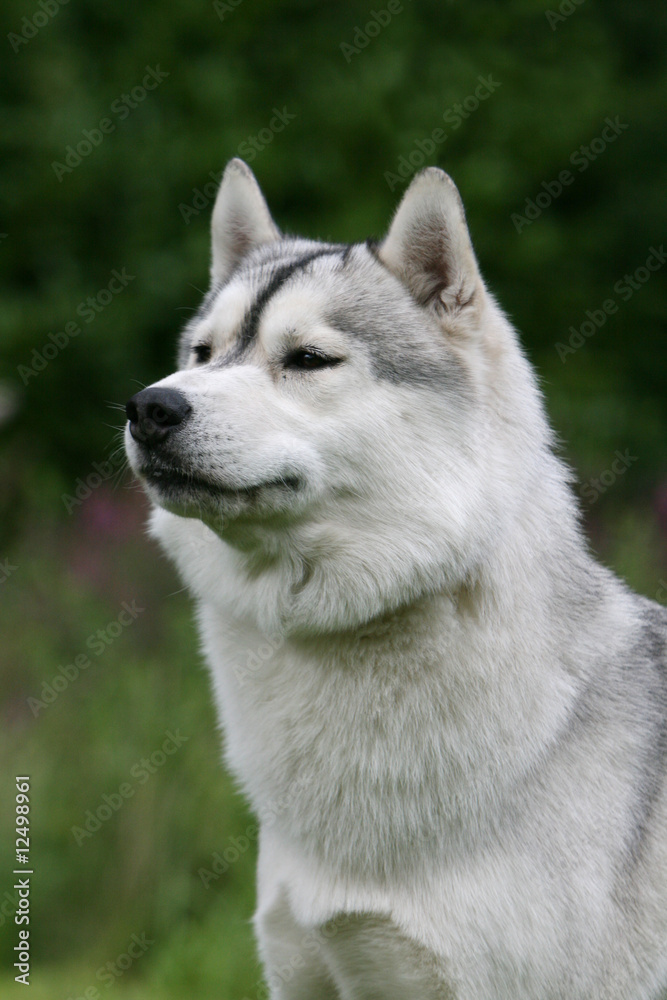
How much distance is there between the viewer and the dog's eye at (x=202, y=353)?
349cm

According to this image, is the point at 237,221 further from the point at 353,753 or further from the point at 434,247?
the point at 353,753

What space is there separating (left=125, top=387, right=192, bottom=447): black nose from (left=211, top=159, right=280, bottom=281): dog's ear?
1.17 m

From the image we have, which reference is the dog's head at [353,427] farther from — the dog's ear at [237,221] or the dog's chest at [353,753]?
the dog's ear at [237,221]

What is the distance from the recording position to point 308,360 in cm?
312

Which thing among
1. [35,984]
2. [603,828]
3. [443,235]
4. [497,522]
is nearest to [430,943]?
[603,828]

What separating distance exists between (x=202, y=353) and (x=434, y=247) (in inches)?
32.6

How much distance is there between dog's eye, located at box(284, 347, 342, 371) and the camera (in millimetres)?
3109

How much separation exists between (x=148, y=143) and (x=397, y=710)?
349 inches

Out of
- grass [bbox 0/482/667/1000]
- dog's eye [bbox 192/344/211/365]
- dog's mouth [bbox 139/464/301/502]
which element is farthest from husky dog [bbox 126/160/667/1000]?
grass [bbox 0/482/667/1000]

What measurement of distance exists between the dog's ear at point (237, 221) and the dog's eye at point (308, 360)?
0.93 m

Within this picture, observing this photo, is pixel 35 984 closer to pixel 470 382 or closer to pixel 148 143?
pixel 470 382

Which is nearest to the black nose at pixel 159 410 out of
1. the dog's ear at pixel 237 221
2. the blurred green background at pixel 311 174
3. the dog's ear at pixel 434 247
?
the dog's ear at pixel 434 247

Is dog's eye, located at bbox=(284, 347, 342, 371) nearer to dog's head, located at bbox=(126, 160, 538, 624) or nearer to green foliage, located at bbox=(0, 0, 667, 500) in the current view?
dog's head, located at bbox=(126, 160, 538, 624)

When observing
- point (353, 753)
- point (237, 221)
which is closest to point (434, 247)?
point (237, 221)
